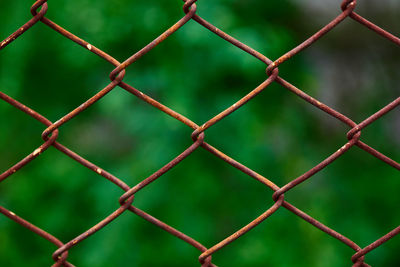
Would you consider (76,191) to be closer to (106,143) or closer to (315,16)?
(106,143)

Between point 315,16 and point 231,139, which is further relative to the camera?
point 315,16

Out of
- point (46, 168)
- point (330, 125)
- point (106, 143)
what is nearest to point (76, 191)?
point (46, 168)

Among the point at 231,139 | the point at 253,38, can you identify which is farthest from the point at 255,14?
the point at 231,139

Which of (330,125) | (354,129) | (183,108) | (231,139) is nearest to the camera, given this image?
(354,129)

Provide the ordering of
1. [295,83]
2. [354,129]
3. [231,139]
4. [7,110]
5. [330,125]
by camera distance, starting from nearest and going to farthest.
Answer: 1. [354,129]
2. [231,139]
3. [7,110]
4. [295,83]
5. [330,125]

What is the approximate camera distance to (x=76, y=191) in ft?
7.60

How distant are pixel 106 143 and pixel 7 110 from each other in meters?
0.52

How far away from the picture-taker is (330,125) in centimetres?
286

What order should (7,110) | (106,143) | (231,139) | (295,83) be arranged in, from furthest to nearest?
1. (106,143)
2. (295,83)
3. (7,110)
4. (231,139)

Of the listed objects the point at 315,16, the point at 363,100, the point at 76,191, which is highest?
the point at 315,16

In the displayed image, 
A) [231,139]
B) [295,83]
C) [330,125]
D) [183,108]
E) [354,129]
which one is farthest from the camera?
[330,125]

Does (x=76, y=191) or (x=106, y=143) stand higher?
(x=106, y=143)

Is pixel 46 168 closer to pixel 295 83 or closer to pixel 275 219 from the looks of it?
pixel 275 219

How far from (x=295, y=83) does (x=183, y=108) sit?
681 millimetres
